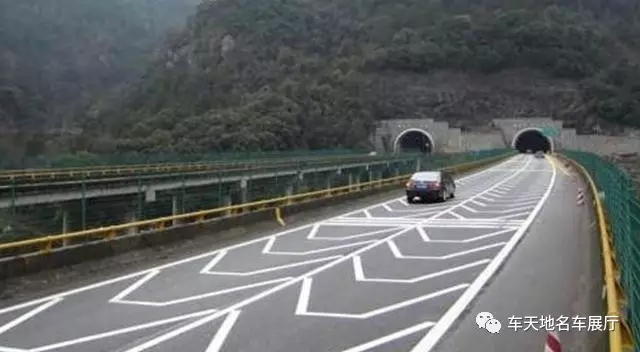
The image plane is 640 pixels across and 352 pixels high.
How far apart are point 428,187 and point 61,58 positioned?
139139 millimetres

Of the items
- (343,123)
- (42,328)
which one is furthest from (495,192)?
(343,123)

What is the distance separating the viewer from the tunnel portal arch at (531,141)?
12850 centimetres

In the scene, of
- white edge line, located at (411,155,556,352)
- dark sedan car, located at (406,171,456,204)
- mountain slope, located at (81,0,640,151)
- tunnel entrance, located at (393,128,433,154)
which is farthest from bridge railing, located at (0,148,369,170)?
tunnel entrance, located at (393,128,433,154)

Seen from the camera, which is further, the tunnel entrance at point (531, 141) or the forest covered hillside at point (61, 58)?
the tunnel entrance at point (531, 141)

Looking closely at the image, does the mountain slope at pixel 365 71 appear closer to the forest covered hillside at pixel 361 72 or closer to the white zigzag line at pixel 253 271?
the forest covered hillside at pixel 361 72

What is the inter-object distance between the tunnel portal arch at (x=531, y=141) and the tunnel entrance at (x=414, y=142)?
14.6 metres

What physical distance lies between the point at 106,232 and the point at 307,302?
6.44m

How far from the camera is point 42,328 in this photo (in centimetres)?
956

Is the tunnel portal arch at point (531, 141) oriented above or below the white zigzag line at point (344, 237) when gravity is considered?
above

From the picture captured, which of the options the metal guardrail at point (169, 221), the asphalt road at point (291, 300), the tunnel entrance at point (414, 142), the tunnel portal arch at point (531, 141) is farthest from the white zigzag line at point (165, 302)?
the tunnel portal arch at point (531, 141)

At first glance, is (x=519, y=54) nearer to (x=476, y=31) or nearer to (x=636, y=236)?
(x=476, y=31)

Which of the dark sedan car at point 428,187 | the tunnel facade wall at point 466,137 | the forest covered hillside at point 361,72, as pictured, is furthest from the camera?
the tunnel facade wall at point 466,137

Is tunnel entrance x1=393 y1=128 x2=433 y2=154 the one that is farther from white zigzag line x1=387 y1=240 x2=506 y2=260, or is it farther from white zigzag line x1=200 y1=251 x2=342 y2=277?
white zigzag line x1=200 y1=251 x2=342 y2=277

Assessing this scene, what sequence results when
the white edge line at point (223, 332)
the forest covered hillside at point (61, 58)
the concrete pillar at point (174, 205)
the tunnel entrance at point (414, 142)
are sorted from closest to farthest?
the white edge line at point (223, 332) → the concrete pillar at point (174, 205) → the forest covered hillside at point (61, 58) → the tunnel entrance at point (414, 142)
